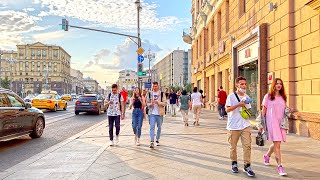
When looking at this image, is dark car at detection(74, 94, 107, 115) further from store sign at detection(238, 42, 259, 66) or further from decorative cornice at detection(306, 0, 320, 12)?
decorative cornice at detection(306, 0, 320, 12)

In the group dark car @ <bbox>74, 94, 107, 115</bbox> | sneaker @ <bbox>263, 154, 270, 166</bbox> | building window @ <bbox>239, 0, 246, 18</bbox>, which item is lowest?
sneaker @ <bbox>263, 154, 270, 166</bbox>

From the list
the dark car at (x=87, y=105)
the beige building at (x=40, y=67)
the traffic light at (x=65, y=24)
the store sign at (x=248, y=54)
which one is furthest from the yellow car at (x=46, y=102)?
the beige building at (x=40, y=67)

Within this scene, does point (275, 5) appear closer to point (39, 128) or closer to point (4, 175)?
point (39, 128)

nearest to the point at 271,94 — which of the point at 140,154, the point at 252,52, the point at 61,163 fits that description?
the point at 140,154

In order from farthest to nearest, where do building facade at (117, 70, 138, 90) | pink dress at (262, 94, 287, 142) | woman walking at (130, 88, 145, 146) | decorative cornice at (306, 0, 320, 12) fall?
building facade at (117, 70, 138, 90) < decorative cornice at (306, 0, 320, 12) < woman walking at (130, 88, 145, 146) < pink dress at (262, 94, 287, 142)

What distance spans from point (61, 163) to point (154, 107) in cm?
308

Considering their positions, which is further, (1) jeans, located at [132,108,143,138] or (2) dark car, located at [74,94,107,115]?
(2) dark car, located at [74,94,107,115]

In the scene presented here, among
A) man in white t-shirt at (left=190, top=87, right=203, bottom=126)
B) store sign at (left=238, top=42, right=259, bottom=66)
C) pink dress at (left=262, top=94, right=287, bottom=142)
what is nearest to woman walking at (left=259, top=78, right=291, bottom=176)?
pink dress at (left=262, top=94, right=287, bottom=142)

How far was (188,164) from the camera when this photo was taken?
6777 millimetres

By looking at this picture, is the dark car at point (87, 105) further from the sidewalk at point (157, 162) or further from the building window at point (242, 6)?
the sidewalk at point (157, 162)

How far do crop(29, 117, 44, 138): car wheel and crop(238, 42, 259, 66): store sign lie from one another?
9.63m

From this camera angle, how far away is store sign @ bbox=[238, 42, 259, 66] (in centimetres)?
1544

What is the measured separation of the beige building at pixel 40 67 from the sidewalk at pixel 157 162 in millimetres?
140099

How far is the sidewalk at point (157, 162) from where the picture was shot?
595 centimetres
